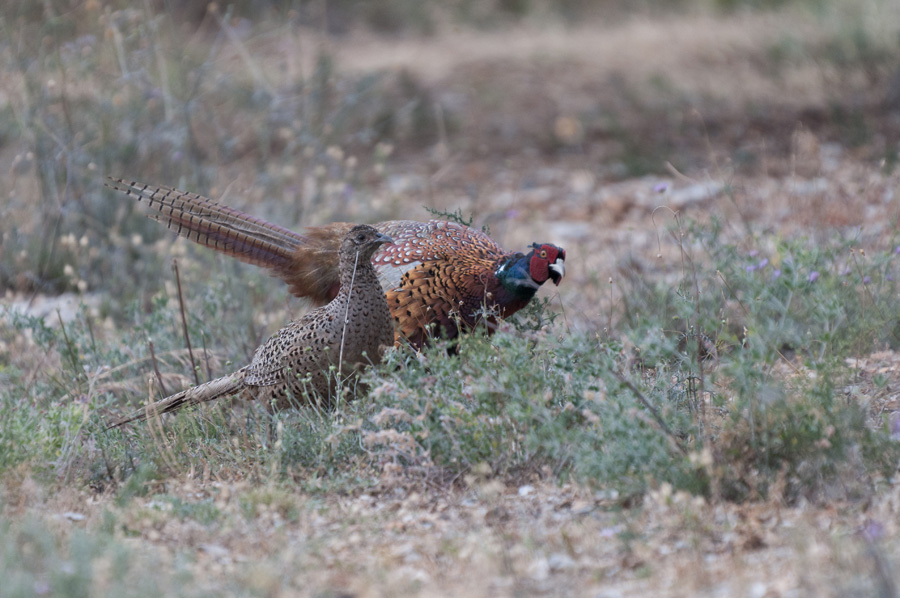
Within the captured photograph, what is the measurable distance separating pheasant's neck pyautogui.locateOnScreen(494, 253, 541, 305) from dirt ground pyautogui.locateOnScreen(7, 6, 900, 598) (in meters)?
0.38

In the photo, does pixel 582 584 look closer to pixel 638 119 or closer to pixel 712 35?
pixel 638 119

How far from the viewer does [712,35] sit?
13.3m

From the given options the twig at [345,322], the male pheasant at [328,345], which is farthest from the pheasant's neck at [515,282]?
the twig at [345,322]

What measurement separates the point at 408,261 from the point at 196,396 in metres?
1.14

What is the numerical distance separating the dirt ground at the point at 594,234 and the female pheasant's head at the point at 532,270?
1.32 ft

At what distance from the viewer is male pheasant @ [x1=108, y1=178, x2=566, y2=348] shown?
4.48 m

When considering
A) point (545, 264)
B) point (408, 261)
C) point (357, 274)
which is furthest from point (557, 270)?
point (357, 274)

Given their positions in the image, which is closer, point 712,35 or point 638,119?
point 638,119

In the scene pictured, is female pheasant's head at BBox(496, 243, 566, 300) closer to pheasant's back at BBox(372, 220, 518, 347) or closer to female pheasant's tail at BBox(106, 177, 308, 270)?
pheasant's back at BBox(372, 220, 518, 347)

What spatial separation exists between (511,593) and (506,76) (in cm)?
1027

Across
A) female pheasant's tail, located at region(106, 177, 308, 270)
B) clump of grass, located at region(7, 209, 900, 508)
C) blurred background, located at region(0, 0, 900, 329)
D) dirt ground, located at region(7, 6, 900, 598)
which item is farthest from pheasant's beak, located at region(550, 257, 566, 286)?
female pheasant's tail, located at region(106, 177, 308, 270)

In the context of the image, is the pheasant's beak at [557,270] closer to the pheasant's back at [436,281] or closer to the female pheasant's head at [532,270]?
the female pheasant's head at [532,270]

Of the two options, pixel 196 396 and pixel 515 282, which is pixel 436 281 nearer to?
pixel 515 282

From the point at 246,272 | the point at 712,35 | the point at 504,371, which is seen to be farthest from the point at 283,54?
the point at 712,35
